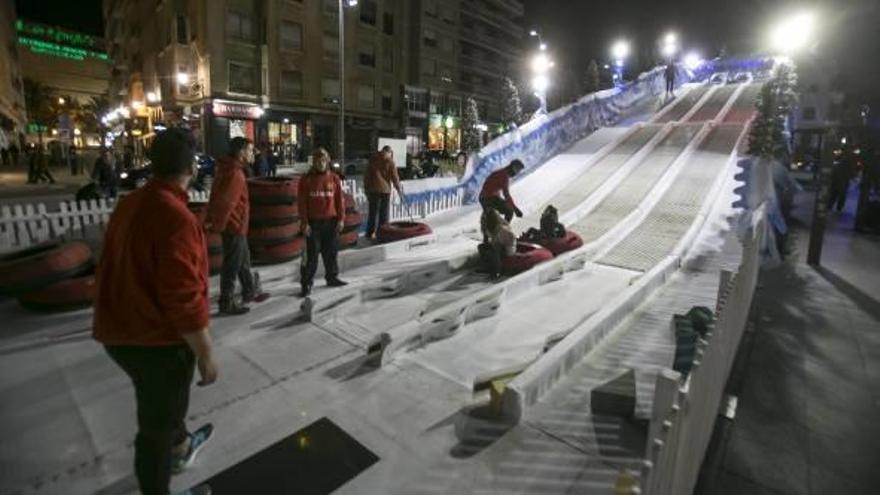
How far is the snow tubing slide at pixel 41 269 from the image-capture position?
5785 millimetres

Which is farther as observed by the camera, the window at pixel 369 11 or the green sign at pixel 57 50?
the green sign at pixel 57 50

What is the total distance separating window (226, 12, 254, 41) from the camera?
29969 millimetres

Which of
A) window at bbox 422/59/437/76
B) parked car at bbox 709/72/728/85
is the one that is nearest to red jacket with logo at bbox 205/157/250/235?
parked car at bbox 709/72/728/85

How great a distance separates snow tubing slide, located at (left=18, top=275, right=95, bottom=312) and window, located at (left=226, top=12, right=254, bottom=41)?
28.8 m

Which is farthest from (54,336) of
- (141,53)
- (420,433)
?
(141,53)

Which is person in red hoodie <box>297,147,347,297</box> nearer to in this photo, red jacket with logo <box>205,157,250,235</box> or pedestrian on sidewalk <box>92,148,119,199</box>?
red jacket with logo <box>205,157,250,235</box>

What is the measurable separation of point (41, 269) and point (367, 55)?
36875 millimetres

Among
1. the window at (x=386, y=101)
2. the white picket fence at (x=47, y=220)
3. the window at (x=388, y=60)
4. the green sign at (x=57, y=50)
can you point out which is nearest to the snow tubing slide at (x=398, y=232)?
the white picket fence at (x=47, y=220)

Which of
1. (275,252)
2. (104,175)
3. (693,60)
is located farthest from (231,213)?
(693,60)

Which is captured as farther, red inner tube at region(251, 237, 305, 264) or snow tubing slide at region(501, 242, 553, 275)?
red inner tube at region(251, 237, 305, 264)

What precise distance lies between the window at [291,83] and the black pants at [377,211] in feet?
85.5

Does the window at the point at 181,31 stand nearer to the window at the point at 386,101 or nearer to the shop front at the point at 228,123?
the shop front at the point at 228,123

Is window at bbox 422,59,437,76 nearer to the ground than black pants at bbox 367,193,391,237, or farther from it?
farther from it

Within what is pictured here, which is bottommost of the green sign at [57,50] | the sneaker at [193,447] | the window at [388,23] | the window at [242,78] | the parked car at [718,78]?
the sneaker at [193,447]
